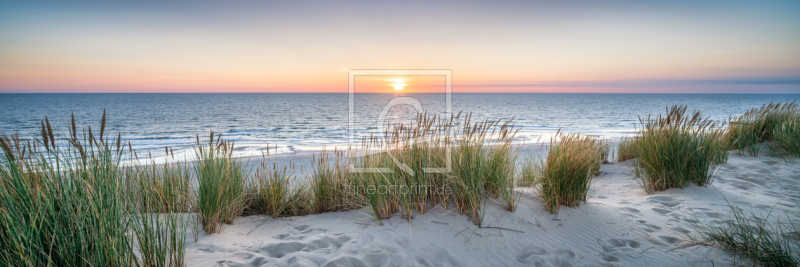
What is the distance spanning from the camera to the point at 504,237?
344 centimetres

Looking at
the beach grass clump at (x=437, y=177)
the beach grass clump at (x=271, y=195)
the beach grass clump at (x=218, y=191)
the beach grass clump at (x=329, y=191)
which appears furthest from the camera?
the beach grass clump at (x=329, y=191)

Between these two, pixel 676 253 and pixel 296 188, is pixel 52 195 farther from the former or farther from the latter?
pixel 676 253

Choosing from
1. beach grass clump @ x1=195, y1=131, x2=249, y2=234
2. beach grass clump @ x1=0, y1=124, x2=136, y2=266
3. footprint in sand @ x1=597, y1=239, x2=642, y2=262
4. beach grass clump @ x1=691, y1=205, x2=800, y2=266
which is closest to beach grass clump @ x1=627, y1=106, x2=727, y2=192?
beach grass clump @ x1=691, y1=205, x2=800, y2=266

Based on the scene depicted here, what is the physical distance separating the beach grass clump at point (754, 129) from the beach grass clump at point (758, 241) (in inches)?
190

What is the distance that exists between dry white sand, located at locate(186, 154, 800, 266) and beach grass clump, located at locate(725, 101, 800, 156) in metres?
3.15

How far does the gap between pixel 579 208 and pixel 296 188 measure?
11.3 ft

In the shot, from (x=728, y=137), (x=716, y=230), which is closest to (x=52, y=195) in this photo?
(x=716, y=230)

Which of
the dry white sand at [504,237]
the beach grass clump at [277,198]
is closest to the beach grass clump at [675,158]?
the dry white sand at [504,237]

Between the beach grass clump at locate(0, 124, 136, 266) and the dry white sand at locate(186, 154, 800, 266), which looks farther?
the dry white sand at locate(186, 154, 800, 266)

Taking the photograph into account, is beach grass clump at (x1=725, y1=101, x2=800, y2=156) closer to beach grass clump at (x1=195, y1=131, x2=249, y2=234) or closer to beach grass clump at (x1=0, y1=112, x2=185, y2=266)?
beach grass clump at (x1=195, y1=131, x2=249, y2=234)

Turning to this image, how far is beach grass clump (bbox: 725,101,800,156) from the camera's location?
7.00m

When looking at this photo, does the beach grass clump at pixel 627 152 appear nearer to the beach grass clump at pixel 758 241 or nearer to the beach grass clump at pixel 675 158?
the beach grass clump at pixel 675 158

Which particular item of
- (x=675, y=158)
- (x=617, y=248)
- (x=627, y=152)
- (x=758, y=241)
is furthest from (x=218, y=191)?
(x=627, y=152)

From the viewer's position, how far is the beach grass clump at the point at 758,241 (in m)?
2.58
